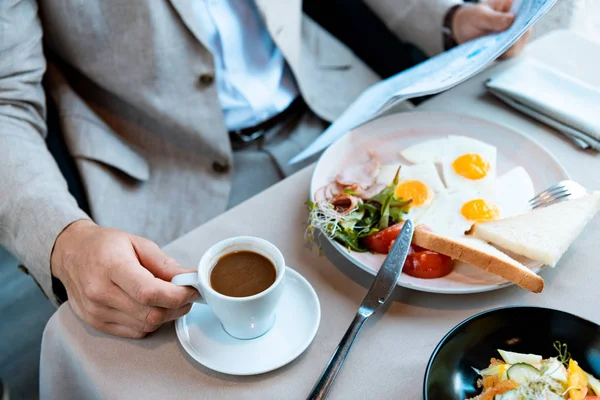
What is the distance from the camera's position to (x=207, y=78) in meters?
1.29

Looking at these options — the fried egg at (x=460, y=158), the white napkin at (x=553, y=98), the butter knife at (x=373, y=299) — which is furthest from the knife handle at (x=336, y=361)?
the white napkin at (x=553, y=98)

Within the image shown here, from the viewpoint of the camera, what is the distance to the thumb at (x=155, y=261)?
795 mm

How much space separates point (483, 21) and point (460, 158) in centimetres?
43

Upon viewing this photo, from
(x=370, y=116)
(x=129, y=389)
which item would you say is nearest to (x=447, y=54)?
(x=370, y=116)

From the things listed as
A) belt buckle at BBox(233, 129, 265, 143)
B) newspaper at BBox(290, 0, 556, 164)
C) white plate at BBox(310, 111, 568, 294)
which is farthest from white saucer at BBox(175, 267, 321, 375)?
belt buckle at BBox(233, 129, 265, 143)

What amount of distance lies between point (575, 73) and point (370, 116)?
0.61m

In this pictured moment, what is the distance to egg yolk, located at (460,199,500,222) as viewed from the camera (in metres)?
0.95

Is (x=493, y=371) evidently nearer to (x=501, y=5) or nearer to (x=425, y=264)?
(x=425, y=264)

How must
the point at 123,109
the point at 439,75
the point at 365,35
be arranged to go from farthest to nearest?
the point at 365,35 < the point at 123,109 < the point at 439,75

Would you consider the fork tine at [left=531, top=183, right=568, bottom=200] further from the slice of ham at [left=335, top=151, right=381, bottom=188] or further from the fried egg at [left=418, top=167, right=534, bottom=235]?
the slice of ham at [left=335, top=151, right=381, bottom=188]

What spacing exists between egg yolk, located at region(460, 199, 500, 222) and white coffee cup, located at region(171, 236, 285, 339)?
39cm

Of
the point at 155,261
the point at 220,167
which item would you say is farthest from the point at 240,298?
the point at 220,167

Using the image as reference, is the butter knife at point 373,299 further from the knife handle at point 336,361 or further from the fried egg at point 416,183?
the fried egg at point 416,183

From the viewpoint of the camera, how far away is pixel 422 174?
3.38ft
